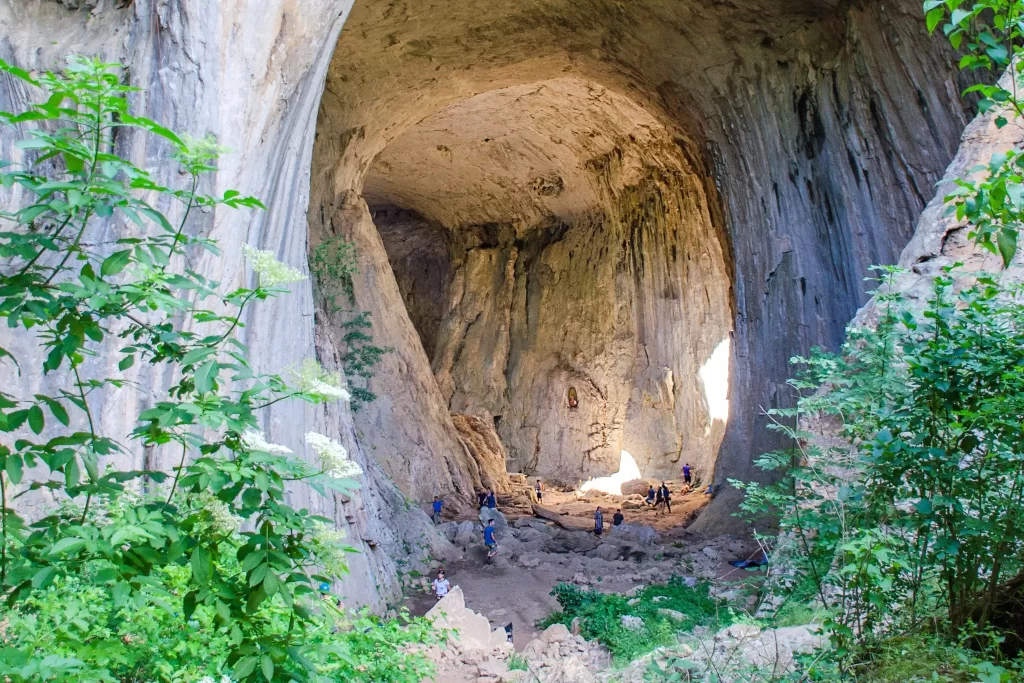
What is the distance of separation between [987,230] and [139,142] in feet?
17.7

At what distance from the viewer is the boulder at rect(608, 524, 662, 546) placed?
12617 mm

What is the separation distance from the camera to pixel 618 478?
2125cm

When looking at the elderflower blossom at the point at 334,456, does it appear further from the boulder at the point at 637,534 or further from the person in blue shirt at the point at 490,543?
the boulder at the point at 637,534

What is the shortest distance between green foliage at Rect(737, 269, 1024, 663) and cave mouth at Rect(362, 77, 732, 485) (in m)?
13.3

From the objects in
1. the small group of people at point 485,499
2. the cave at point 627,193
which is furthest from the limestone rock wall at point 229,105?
the small group of people at point 485,499

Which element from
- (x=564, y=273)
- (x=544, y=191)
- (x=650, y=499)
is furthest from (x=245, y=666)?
(x=564, y=273)

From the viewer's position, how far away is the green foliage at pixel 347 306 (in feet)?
41.1

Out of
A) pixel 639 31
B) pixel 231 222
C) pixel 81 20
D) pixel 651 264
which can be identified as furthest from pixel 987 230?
pixel 651 264

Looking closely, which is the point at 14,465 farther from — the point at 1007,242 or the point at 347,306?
the point at 347,306

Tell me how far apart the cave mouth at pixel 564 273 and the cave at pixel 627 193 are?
0.07 meters

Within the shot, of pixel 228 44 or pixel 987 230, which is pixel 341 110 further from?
pixel 987 230

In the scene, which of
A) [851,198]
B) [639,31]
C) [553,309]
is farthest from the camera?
[553,309]

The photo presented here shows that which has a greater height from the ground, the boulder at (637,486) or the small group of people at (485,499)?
the small group of people at (485,499)

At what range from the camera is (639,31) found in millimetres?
12539
